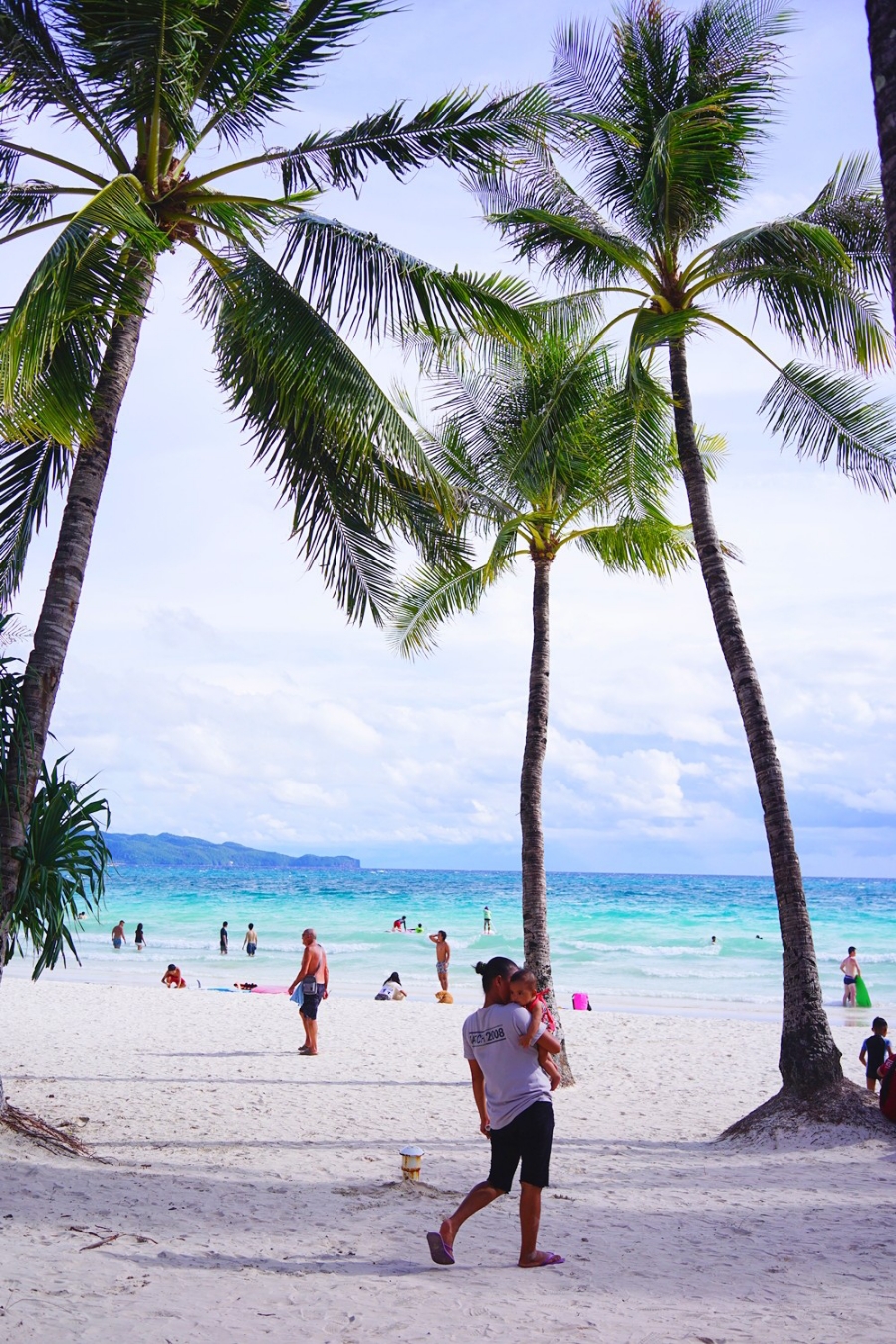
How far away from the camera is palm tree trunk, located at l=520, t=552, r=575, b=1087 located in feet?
35.8

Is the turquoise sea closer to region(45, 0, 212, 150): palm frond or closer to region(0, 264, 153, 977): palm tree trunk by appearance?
region(0, 264, 153, 977): palm tree trunk

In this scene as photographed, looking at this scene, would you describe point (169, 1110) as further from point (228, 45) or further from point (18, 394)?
point (228, 45)

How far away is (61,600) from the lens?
7316mm

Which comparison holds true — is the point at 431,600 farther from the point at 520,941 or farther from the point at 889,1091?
the point at 520,941

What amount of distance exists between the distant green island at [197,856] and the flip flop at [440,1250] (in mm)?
140205

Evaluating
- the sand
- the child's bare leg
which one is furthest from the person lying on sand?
the child's bare leg

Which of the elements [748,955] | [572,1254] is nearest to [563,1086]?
[572,1254]

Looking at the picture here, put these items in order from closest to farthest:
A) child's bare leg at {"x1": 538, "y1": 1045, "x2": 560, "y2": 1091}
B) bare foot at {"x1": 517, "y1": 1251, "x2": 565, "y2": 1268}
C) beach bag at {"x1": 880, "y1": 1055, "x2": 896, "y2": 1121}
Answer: child's bare leg at {"x1": 538, "y1": 1045, "x2": 560, "y2": 1091}, bare foot at {"x1": 517, "y1": 1251, "x2": 565, "y2": 1268}, beach bag at {"x1": 880, "y1": 1055, "x2": 896, "y2": 1121}

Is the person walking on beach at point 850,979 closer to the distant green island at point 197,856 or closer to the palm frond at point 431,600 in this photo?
the palm frond at point 431,600

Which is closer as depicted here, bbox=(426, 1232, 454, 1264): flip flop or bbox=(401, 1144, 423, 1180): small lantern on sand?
bbox=(426, 1232, 454, 1264): flip flop

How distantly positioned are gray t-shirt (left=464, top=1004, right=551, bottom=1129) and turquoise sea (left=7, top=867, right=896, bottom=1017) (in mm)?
2932

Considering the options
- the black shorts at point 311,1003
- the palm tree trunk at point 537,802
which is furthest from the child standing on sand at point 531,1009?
the black shorts at point 311,1003

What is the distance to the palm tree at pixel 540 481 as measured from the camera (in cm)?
1032

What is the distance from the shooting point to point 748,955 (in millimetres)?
35156
